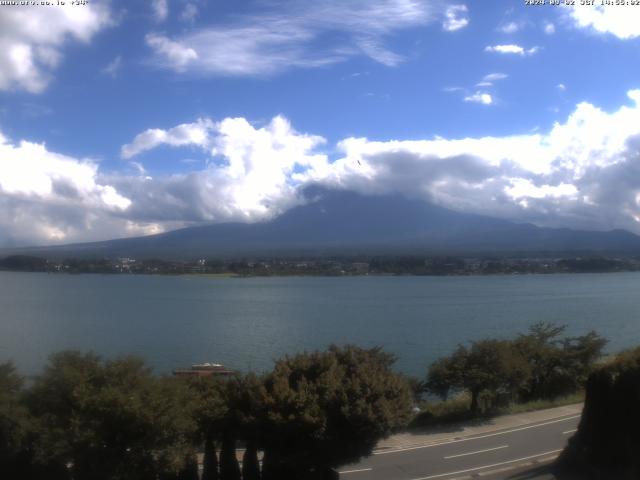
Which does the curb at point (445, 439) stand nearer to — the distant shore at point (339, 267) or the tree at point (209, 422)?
the tree at point (209, 422)

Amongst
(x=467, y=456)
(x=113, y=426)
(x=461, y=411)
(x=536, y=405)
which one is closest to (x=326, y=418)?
(x=113, y=426)

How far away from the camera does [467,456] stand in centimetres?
943

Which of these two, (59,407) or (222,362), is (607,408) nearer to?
(59,407)

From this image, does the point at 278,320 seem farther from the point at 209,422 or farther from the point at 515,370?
the point at 209,422

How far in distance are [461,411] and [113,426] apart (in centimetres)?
779

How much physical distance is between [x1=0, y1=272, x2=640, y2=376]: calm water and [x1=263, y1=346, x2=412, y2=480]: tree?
337 inches

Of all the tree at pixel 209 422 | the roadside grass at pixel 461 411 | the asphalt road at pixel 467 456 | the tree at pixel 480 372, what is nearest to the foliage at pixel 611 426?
the asphalt road at pixel 467 456

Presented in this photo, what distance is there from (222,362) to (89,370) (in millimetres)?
15370

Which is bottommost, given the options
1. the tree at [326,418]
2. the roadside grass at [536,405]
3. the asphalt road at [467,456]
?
the roadside grass at [536,405]

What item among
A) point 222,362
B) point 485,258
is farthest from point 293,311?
point 485,258

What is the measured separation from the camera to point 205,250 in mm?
138125

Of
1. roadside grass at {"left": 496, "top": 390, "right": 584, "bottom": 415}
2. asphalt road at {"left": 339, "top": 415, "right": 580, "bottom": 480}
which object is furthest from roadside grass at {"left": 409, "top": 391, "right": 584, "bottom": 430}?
asphalt road at {"left": 339, "top": 415, "right": 580, "bottom": 480}

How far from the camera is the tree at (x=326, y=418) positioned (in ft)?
24.5

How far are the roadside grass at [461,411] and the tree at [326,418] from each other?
164 inches
